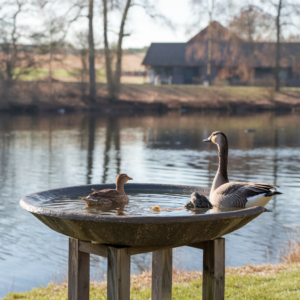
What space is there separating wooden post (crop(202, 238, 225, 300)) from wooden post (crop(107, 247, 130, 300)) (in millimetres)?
791

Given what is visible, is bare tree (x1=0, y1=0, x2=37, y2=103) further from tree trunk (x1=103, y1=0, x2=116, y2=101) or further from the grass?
the grass

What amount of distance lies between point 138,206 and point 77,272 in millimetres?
892

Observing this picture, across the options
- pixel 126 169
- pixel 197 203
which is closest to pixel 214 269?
pixel 197 203

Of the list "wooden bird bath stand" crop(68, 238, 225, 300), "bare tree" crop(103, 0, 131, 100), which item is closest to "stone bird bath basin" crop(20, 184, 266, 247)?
"wooden bird bath stand" crop(68, 238, 225, 300)

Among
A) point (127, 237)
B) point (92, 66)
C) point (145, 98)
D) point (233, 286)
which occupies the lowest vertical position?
point (233, 286)

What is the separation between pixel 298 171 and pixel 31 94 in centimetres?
3779

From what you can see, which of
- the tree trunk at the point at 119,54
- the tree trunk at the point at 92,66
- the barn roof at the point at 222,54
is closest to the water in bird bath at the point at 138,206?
the tree trunk at the point at 92,66

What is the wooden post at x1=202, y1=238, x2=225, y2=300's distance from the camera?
14.4ft

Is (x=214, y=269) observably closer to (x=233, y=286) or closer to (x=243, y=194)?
(x=243, y=194)

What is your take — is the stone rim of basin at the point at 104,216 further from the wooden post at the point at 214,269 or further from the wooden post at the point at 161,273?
the wooden post at the point at 161,273

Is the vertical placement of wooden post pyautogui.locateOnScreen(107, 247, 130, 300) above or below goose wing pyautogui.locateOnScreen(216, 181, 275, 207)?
below

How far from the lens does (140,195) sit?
5.46 m

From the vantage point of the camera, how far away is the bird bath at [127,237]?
3844 millimetres

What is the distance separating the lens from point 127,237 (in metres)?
3.92
